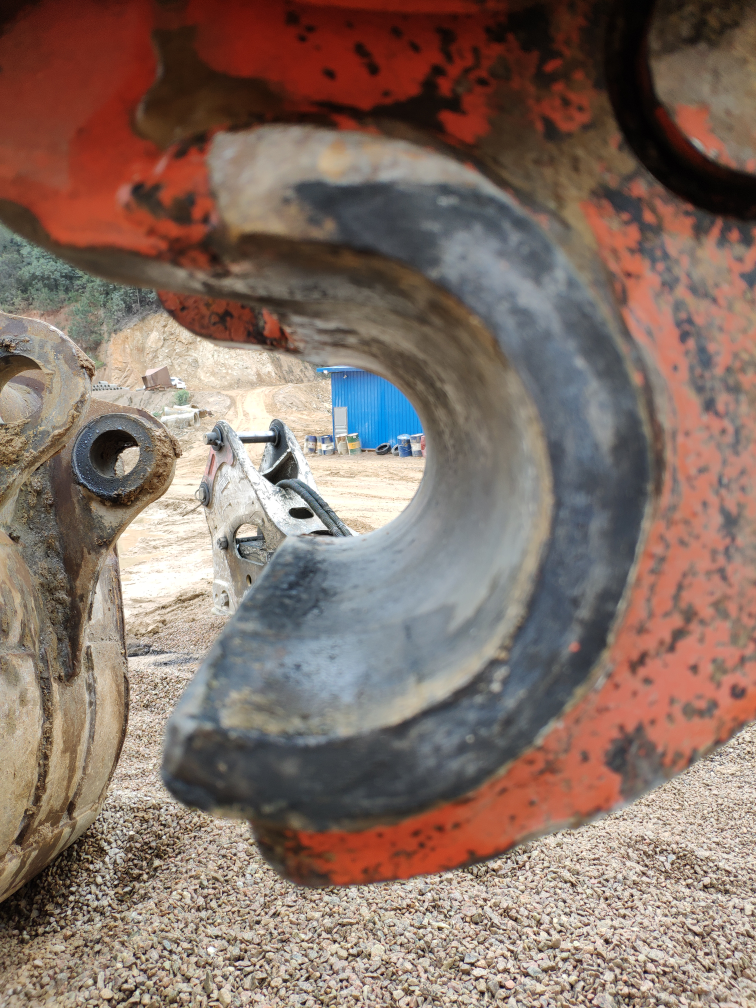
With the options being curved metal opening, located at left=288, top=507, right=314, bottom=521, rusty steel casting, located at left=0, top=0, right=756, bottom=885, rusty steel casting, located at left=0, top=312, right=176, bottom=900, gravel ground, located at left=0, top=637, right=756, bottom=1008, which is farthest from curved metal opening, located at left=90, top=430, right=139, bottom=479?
curved metal opening, located at left=288, top=507, right=314, bottom=521

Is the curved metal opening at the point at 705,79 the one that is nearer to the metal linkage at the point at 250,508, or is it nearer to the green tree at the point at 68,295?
the metal linkage at the point at 250,508

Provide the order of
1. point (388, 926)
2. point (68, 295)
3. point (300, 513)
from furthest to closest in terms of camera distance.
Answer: point (68, 295) < point (300, 513) < point (388, 926)

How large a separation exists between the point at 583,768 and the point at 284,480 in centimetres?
407

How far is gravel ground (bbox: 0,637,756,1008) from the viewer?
1.64 metres

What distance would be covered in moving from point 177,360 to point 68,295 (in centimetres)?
537

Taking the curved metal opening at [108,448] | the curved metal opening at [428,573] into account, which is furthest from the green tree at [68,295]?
the curved metal opening at [428,573]

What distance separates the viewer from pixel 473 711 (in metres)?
0.42

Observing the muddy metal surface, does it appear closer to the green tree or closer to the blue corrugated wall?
the blue corrugated wall

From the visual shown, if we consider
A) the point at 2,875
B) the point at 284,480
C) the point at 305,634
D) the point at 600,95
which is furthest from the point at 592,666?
the point at 284,480

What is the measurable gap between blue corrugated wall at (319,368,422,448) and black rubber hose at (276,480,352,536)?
12199 mm

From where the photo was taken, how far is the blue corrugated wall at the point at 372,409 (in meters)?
16.5

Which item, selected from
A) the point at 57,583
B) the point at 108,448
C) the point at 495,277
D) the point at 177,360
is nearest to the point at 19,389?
the point at 108,448

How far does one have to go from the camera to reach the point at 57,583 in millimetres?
1772

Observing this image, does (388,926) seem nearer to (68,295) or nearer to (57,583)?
(57,583)
